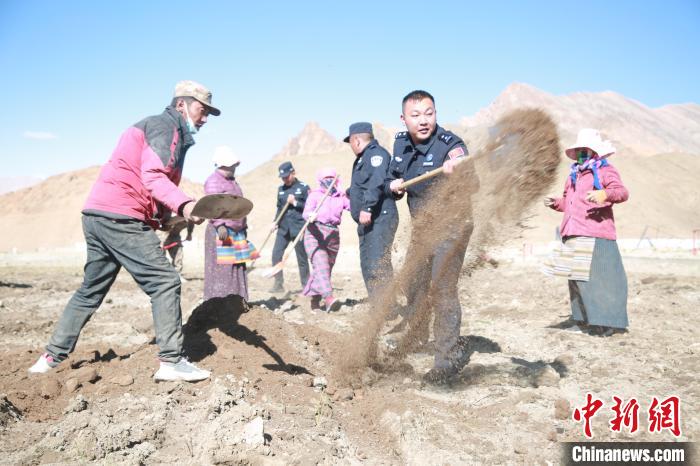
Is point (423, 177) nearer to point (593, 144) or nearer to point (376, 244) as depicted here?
point (376, 244)

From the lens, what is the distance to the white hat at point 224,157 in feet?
20.5

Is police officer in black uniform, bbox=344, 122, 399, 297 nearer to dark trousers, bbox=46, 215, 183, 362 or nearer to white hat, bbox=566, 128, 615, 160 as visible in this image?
white hat, bbox=566, 128, 615, 160

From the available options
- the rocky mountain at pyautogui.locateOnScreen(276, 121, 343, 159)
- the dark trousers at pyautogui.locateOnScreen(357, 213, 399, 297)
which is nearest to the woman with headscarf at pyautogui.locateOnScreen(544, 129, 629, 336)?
the dark trousers at pyautogui.locateOnScreen(357, 213, 399, 297)

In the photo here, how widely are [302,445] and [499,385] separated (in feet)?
5.71

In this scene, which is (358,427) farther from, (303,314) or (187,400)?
(303,314)

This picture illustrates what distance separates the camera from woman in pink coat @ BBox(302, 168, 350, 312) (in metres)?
7.17

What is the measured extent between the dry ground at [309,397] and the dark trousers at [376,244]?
750 millimetres

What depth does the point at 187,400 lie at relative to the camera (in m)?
3.33

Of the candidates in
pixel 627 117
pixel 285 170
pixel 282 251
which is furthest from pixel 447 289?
pixel 627 117

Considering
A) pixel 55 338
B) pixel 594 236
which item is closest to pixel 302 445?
pixel 55 338

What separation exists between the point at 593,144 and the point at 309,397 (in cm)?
365

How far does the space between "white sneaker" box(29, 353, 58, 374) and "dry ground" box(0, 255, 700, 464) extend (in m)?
0.06

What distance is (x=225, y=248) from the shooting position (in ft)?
20.4

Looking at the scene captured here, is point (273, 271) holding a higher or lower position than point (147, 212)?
lower
